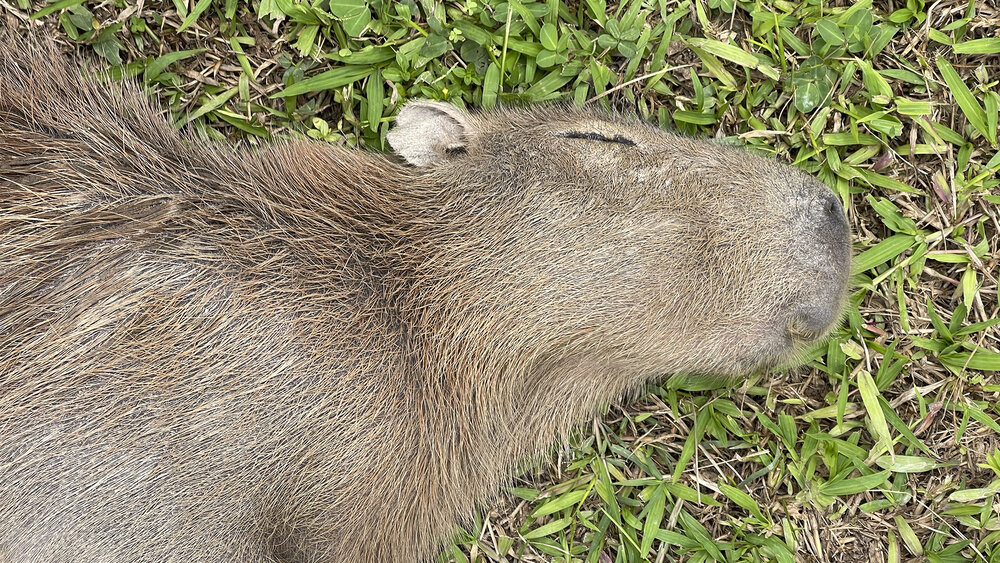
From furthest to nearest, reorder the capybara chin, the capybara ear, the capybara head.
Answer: the capybara ear, the capybara head, the capybara chin

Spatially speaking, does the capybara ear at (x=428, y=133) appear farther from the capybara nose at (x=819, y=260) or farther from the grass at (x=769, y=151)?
the capybara nose at (x=819, y=260)

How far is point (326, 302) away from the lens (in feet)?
9.83

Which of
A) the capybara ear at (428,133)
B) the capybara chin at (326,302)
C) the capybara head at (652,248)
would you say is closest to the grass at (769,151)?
the capybara ear at (428,133)

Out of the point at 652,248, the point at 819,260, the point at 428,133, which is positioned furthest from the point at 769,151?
the point at 428,133

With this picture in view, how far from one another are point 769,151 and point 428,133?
5.50 ft

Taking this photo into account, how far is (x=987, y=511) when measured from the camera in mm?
3758

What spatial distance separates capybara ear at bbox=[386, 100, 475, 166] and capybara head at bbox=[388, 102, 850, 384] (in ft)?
0.67


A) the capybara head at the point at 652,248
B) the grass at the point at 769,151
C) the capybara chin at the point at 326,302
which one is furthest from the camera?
the grass at the point at 769,151

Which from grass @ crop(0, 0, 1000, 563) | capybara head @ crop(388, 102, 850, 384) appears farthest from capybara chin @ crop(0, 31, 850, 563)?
grass @ crop(0, 0, 1000, 563)

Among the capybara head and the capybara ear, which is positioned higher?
the capybara ear

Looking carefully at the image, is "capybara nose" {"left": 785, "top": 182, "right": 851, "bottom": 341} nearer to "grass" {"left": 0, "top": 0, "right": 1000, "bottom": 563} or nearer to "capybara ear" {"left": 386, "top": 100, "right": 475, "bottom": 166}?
"grass" {"left": 0, "top": 0, "right": 1000, "bottom": 563}

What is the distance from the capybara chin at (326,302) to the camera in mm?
2832

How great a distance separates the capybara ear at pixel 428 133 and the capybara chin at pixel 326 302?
1 centimetres

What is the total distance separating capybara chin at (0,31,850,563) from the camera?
9.29ft
